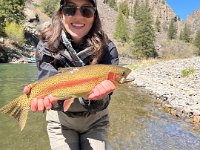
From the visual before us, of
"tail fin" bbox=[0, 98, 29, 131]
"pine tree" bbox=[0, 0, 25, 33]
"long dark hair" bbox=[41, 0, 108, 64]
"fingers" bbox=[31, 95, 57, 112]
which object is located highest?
"long dark hair" bbox=[41, 0, 108, 64]

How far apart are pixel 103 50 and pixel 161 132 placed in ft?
19.7

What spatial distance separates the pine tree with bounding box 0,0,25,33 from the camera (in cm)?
7750

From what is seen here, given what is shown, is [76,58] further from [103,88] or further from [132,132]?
[132,132]

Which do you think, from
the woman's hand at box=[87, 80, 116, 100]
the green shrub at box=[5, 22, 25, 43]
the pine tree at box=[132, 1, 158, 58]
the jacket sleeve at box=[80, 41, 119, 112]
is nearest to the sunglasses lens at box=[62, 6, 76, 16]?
the jacket sleeve at box=[80, 41, 119, 112]

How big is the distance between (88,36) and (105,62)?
39 cm

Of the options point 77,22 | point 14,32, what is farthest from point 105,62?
point 14,32

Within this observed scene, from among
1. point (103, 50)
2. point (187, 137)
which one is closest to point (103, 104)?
point (103, 50)

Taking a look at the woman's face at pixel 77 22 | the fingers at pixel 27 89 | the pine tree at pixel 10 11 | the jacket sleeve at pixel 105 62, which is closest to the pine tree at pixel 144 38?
the pine tree at pixel 10 11

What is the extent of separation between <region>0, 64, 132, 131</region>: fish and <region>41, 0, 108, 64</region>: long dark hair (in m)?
0.76

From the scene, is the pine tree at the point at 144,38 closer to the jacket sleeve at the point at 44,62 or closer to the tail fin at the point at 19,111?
the jacket sleeve at the point at 44,62

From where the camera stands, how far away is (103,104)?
4.57 meters

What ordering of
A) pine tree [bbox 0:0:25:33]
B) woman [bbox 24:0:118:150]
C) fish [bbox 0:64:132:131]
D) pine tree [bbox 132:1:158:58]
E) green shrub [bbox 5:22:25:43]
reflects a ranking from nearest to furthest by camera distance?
fish [bbox 0:64:132:131] < woman [bbox 24:0:118:150] < green shrub [bbox 5:22:25:43] < pine tree [bbox 0:0:25:33] < pine tree [bbox 132:1:158:58]

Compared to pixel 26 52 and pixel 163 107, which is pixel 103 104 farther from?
pixel 26 52

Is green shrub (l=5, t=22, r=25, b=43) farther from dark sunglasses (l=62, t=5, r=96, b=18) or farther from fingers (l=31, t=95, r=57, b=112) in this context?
fingers (l=31, t=95, r=57, b=112)
